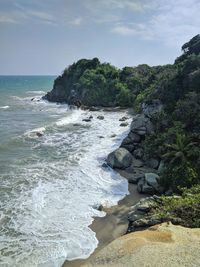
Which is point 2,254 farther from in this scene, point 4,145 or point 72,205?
point 4,145

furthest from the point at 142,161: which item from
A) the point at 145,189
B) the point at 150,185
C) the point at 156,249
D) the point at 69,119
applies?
the point at 69,119

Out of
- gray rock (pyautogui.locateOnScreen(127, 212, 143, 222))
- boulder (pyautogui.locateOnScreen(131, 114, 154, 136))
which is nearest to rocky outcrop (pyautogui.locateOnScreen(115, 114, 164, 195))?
boulder (pyautogui.locateOnScreen(131, 114, 154, 136))

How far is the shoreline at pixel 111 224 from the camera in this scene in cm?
1878

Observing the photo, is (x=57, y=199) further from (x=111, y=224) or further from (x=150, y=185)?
(x=150, y=185)

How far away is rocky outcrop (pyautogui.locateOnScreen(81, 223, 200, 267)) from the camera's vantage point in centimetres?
1500

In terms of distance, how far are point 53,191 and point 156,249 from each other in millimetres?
12281

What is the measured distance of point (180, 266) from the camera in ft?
47.4

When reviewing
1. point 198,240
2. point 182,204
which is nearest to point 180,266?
point 198,240

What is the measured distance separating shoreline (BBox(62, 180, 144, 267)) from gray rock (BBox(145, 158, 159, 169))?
6147 millimetres

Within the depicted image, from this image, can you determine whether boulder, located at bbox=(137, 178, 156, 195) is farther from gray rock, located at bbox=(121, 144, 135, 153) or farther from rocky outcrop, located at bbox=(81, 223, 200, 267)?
gray rock, located at bbox=(121, 144, 135, 153)

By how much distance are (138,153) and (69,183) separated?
30.2 ft

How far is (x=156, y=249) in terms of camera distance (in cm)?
1598

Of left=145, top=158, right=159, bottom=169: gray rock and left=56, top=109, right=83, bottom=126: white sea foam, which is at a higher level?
left=145, top=158, right=159, bottom=169: gray rock

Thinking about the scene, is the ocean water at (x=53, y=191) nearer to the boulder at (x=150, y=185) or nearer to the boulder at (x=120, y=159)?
the boulder at (x=120, y=159)
